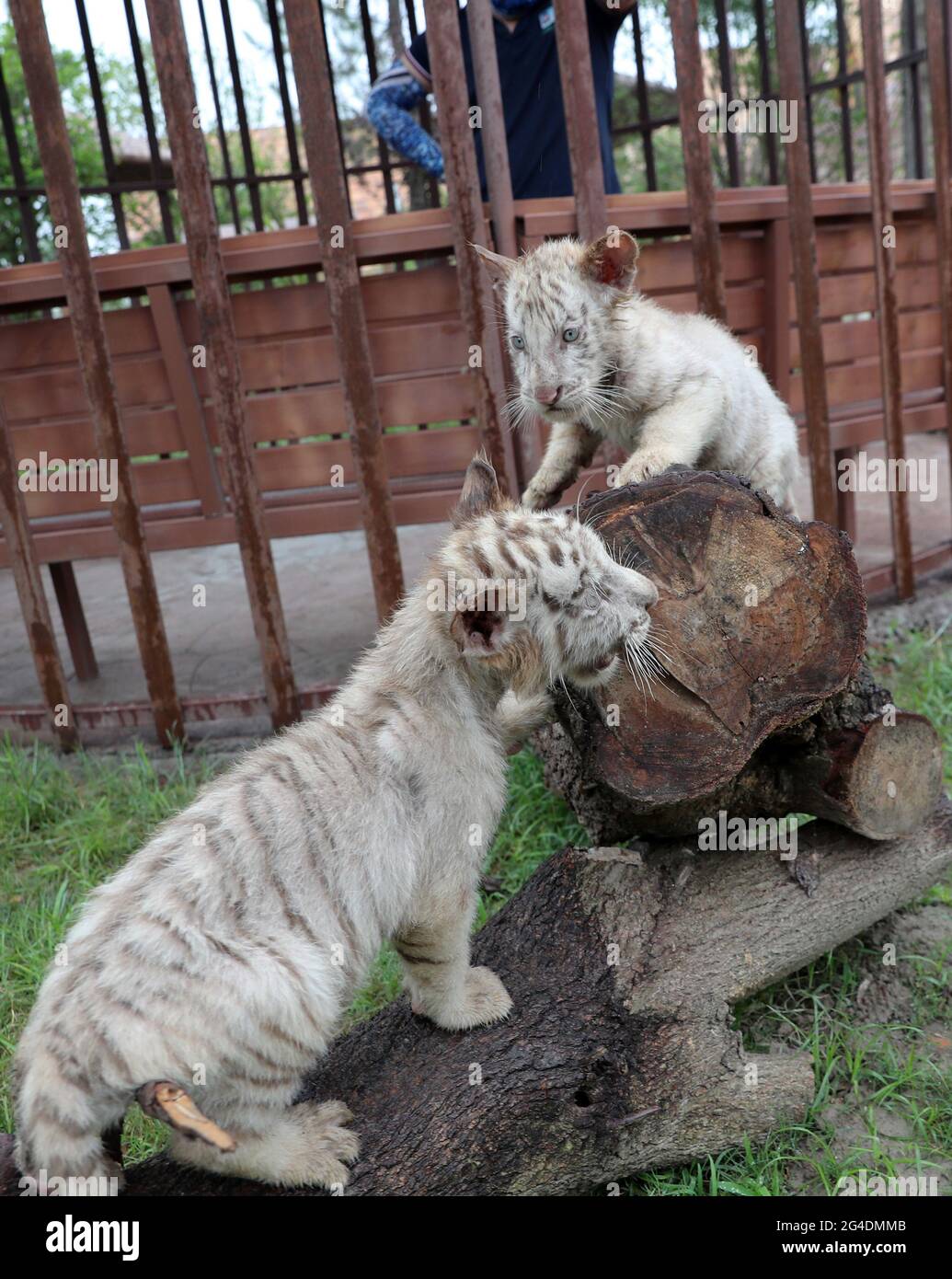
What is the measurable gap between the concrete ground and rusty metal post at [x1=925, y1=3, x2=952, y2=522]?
1.82m

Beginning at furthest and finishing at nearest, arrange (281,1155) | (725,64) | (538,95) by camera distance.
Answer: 1. (725,64)
2. (538,95)
3. (281,1155)

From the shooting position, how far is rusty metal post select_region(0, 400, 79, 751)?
5.13m

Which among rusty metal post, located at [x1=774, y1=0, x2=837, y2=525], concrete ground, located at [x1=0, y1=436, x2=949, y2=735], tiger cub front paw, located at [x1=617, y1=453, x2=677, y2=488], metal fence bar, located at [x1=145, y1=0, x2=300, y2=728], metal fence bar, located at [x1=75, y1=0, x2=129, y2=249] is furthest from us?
metal fence bar, located at [x1=75, y1=0, x2=129, y2=249]

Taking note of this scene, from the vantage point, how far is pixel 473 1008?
2969 mm

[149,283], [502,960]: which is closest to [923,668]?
[502,960]

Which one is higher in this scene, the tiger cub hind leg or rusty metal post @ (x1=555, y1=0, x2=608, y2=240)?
rusty metal post @ (x1=555, y1=0, x2=608, y2=240)

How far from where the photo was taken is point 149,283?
201 inches

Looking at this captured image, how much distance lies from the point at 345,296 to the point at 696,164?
1.85 meters

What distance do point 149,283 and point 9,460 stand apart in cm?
111

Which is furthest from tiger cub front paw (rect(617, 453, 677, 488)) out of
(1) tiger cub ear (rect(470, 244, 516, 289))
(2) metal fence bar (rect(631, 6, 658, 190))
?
(2) metal fence bar (rect(631, 6, 658, 190))

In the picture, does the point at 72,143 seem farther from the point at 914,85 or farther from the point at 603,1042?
the point at 603,1042

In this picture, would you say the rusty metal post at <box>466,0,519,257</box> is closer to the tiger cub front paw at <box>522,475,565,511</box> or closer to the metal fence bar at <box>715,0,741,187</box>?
the tiger cub front paw at <box>522,475,565,511</box>

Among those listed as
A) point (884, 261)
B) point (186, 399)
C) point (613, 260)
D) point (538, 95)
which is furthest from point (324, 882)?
point (538, 95)

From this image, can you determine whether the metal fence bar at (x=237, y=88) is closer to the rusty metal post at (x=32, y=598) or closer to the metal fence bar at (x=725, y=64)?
the metal fence bar at (x=725, y=64)
